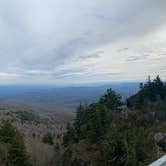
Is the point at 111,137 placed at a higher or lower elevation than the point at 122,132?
higher

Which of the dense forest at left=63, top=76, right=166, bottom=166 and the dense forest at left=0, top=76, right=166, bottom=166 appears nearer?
the dense forest at left=63, top=76, right=166, bottom=166

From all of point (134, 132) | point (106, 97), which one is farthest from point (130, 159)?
point (106, 97)

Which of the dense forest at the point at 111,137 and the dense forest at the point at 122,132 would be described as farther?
the dense forest at the point at 111,137

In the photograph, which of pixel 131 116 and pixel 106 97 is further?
pixel 106 97

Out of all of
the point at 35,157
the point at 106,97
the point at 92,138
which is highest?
the point at 106,97

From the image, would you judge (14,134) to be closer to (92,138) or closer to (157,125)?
(92,138)

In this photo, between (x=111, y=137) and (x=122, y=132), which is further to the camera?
(x=122, y=132)

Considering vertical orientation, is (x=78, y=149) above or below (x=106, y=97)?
below

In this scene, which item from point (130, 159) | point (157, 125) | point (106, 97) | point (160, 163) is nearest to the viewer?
point (160, 163)
